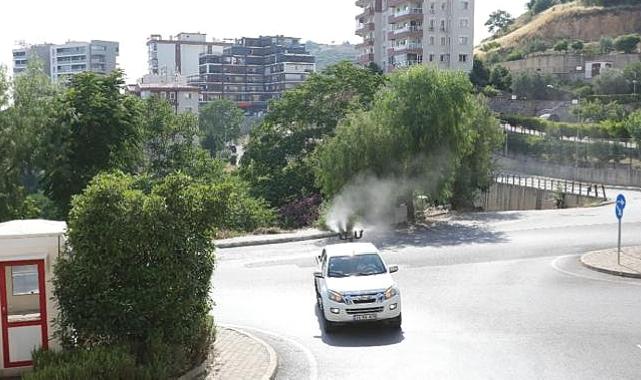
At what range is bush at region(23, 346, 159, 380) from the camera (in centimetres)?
864

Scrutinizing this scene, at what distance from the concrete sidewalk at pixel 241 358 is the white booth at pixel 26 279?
2589mm

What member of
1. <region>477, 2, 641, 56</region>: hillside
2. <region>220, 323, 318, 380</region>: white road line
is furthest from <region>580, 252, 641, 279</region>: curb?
<region>477, 2, 641, 56</region>: hillside

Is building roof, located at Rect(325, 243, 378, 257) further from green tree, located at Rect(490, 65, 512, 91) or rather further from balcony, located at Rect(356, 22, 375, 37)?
balcony, located at Rect(356, 22, 375, 37)

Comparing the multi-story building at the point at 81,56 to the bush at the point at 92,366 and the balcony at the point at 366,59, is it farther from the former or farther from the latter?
the bush at the point at 92,366

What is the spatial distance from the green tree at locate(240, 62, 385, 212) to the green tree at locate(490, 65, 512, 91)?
174ft

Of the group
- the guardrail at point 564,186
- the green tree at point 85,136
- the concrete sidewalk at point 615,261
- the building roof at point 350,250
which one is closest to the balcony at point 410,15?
the guardrail at point 564,186

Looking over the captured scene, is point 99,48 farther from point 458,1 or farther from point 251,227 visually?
point 251,227

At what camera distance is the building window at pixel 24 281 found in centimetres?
1047

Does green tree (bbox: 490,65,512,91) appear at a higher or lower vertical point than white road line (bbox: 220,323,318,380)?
higher

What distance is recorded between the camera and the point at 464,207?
34.3m

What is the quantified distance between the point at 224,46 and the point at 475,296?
169912mm

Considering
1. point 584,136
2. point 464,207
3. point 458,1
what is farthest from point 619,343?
point 458,1

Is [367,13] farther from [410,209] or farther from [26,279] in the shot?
[26,279]

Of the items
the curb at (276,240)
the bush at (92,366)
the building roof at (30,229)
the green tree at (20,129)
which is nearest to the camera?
the bush at (92,366)
